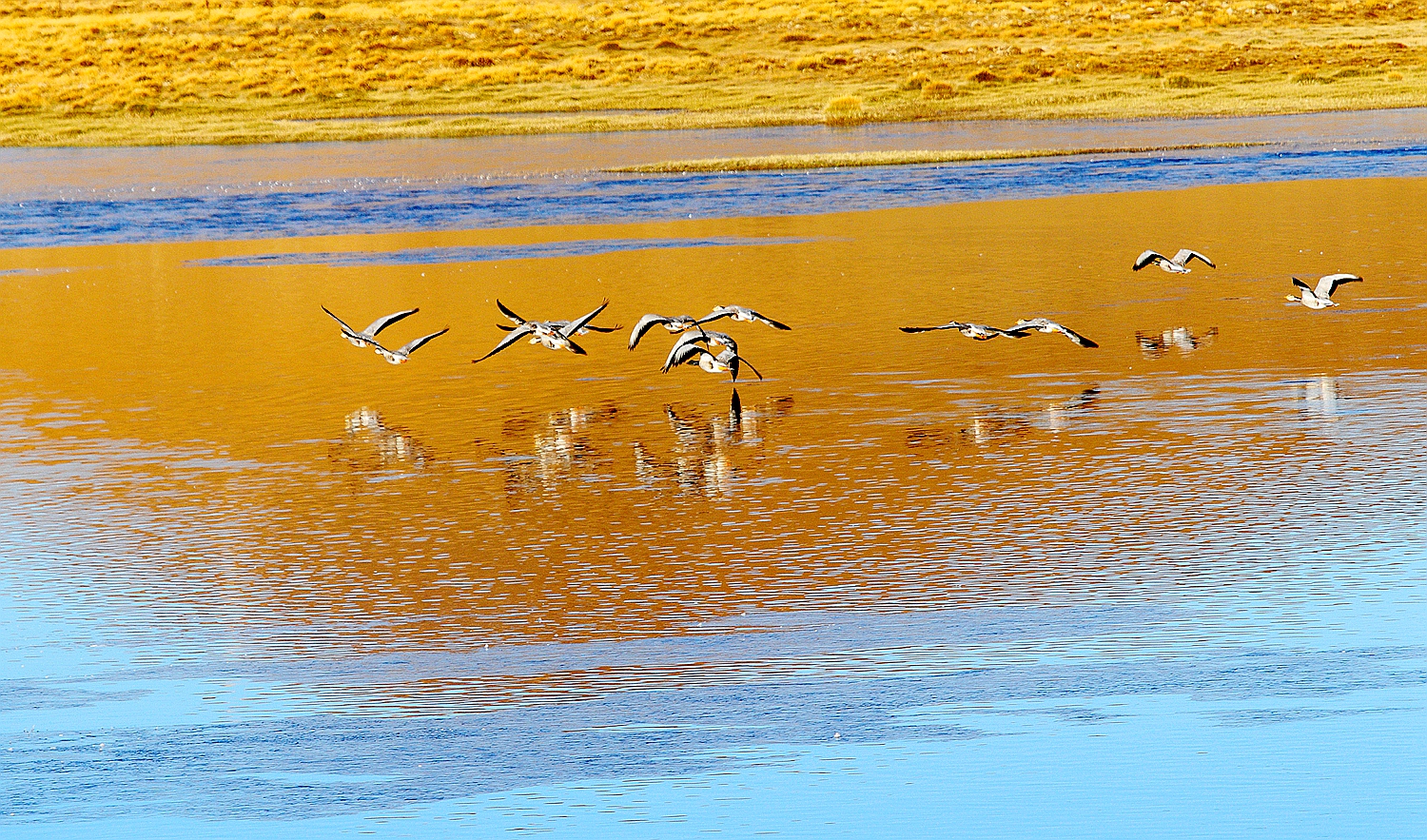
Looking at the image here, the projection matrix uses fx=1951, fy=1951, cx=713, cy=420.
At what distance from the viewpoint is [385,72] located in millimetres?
47188

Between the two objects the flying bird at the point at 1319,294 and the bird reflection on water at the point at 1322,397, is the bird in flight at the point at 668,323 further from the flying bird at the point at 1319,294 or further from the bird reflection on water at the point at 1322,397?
the flying bird at the point at 1319,294

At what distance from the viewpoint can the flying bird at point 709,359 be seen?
11281mm

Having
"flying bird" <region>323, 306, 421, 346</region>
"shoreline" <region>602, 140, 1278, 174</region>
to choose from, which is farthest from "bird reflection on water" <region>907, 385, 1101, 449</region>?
"shoreline" <region>602, 140, 1278, 174</region>

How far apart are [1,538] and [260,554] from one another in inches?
50.9

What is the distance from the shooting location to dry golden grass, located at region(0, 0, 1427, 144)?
36781mm

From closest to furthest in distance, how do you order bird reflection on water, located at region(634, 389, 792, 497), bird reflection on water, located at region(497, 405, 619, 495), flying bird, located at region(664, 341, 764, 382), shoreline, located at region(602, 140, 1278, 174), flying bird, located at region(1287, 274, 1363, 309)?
bird reflection on water, located at region(634, 389, 792, 497), bird reflection on water, located at region(497, 405, 619, 495), flying bird, located at region(664, 341, 764, 382), flying bird, located at region(1287, 274, 1363, 309), shoreline, located at region(602, 140, 1278, 174)

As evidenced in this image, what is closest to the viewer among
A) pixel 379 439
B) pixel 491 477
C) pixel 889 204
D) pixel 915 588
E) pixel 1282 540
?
pixel 915 588

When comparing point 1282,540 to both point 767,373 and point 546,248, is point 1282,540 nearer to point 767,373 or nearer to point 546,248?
point 767,373

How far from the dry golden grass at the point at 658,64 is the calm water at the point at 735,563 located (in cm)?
2154

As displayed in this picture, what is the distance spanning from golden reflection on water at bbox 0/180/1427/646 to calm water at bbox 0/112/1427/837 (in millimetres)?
38

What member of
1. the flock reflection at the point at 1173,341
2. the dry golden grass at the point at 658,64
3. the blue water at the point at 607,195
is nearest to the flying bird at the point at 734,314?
the flock reflection at the point at 1173,341

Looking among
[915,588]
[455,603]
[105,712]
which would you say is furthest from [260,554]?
[915,588]

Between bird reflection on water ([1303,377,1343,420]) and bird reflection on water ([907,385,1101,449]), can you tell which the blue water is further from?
bird reflection on water ([907,385,1101,449])

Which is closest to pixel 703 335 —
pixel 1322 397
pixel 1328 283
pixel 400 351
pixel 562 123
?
pixel 400 351
